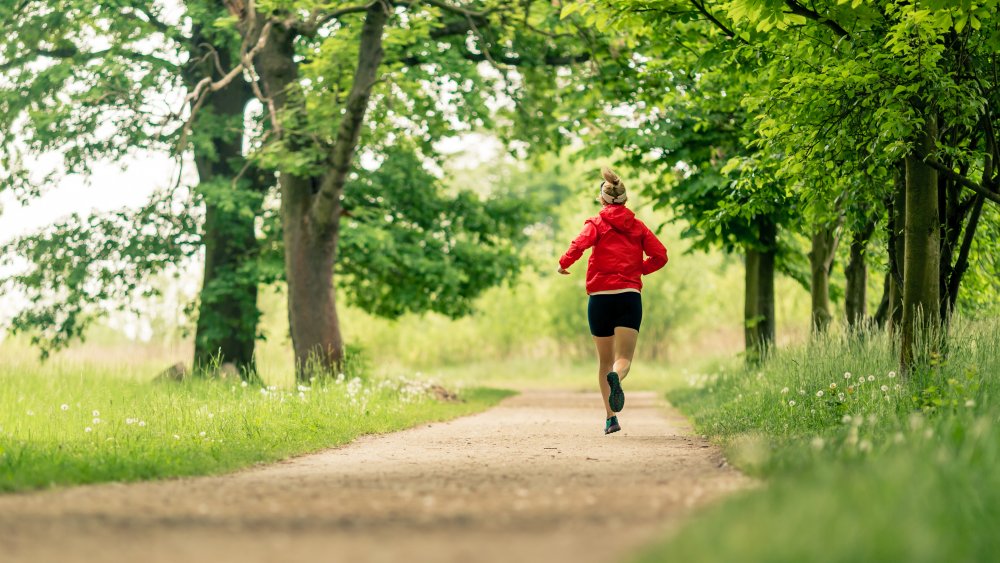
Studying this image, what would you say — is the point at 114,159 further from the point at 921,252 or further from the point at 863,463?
the point at 863,463

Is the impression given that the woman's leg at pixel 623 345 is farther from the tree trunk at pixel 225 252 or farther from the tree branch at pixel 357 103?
the tree trunk at pixel 225 252

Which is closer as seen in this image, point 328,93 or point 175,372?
point 328,93

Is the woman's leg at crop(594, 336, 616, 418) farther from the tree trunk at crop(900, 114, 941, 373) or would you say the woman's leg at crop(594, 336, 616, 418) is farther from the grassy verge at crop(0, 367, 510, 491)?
the tree trunk at crop(900, 114, 941, 373)

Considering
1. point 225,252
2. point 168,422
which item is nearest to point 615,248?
point 168,422

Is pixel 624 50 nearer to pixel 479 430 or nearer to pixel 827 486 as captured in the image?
pixel 479 430

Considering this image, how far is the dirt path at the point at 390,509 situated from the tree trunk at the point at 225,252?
1209 centimetres

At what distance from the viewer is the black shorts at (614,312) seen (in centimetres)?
1080

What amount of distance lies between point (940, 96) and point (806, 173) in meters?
1.63

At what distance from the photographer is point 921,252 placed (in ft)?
34.7

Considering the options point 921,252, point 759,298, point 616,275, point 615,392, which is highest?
point 921,252

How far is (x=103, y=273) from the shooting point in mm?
21438

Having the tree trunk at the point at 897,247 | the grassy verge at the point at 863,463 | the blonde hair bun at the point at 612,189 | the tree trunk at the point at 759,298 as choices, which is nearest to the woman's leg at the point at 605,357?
the grassy verge at the point at 863,463

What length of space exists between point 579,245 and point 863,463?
493cm

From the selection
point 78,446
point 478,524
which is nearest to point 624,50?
point 78,446
